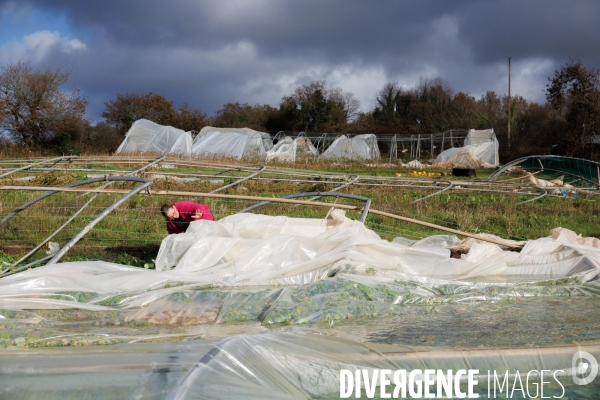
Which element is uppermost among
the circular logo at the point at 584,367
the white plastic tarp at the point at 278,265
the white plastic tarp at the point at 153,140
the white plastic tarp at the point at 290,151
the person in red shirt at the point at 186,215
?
the white plastic tarp at the point at 153,140

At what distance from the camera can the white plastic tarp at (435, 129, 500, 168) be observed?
28.4 meters

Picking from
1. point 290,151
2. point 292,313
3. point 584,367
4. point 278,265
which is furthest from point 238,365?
point 290,151

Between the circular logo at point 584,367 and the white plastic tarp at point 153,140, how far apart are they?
24.4 m

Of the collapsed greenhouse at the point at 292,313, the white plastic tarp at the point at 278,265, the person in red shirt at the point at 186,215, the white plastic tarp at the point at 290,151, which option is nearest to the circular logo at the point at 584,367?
the collapsed greenhouse at the point at 292,313

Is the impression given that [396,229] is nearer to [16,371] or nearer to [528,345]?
[528,345]

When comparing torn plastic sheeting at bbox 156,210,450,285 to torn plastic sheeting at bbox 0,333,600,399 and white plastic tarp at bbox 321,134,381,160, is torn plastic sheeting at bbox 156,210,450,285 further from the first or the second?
white plastic tarp at bbox 321,134,381,160

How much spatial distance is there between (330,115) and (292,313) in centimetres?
3681

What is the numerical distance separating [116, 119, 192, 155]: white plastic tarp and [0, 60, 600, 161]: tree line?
264 centimetres

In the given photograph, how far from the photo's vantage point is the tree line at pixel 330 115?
28.4 meters

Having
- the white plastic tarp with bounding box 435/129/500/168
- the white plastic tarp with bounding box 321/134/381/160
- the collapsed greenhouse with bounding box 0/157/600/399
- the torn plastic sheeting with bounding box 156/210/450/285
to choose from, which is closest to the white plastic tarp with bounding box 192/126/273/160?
the white plastic tarp with bounding box 321/134/381/160

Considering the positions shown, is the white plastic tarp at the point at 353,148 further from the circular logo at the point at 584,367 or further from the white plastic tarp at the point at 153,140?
the circular logo at the point at 584,367

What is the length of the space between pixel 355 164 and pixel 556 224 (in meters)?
14.8

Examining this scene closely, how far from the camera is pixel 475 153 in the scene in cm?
2978

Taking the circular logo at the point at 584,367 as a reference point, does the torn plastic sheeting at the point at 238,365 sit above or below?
above
